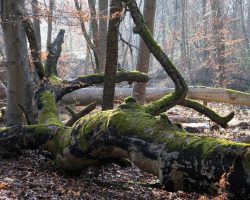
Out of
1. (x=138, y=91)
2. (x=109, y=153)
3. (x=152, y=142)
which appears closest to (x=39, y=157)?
(x=109, y=153)

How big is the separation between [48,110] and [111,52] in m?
1.83

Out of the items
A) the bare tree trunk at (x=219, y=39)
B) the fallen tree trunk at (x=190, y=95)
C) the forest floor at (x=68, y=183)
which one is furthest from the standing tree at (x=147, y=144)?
the bare tree trunk at (x=219, y=39)

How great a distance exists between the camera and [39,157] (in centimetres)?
691

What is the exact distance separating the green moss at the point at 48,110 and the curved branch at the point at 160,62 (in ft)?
6.47

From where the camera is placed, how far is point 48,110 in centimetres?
762

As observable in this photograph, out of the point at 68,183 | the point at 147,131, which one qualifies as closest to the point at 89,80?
the point at 68,183

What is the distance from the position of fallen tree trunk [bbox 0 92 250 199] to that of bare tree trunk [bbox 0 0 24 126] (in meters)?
1.47

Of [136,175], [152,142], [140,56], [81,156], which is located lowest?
[136,175]

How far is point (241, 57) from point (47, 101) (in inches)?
1111

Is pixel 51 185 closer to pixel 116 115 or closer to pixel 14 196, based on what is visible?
pixel 14 196

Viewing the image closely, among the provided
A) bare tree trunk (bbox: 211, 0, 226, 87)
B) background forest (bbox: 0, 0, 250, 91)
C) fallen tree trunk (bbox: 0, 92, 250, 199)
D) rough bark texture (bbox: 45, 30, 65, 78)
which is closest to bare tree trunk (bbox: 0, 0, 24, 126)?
background forest (bbox: 0, 0, 250, 91)

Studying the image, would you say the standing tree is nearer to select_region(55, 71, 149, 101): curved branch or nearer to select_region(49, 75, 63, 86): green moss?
select_region(55, 71, 149, 101): curved branch

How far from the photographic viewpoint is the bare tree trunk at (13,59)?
7.18 metres

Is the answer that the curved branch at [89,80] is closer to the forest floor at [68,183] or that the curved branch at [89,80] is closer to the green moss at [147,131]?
the forest floor at [68,183]
